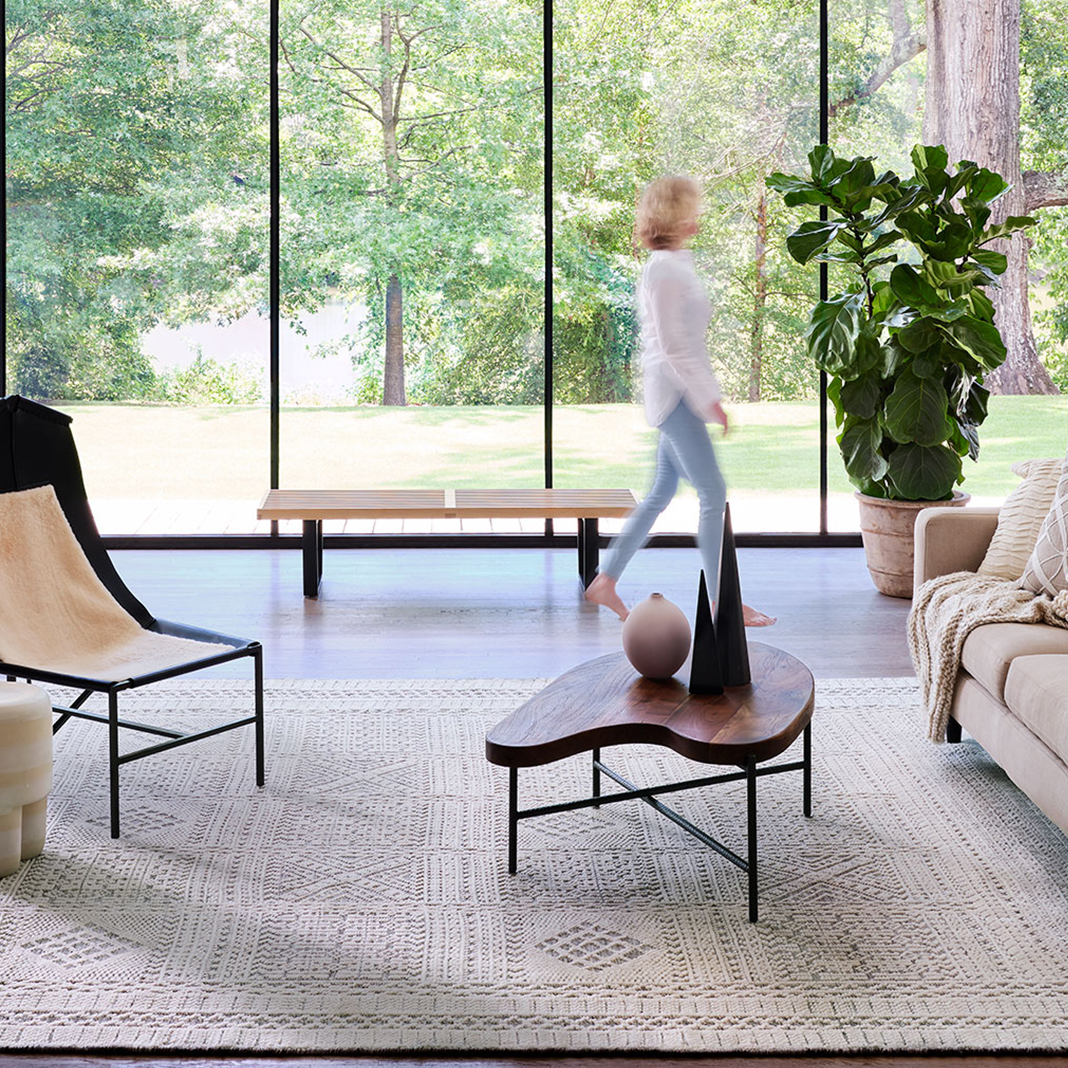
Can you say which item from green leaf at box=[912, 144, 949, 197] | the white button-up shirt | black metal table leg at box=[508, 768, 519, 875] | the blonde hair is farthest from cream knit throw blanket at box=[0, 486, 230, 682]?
green leaf at box=[912, 144, 949, 197]

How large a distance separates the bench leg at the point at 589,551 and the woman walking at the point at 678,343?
1176 mm

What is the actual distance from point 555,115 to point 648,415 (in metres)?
2.63

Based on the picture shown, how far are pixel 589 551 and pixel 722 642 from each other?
281 cm

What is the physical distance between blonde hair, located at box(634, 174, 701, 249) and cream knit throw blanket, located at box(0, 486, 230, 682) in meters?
1.93

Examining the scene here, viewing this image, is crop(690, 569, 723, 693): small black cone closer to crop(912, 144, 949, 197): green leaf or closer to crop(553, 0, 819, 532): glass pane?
crop(912, 144, 949, 197): green leaf

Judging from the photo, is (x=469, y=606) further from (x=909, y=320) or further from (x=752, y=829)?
(x=752, y=829)

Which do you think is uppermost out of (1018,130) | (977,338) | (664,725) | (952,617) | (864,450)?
(1018,130)

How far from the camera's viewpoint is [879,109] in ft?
21.4

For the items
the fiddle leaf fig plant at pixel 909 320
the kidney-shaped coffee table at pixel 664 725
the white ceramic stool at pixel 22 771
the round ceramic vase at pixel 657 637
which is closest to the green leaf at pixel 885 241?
the fiddle leaf fig plant at pixel 909 320

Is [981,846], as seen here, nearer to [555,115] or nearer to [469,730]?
[469,730]

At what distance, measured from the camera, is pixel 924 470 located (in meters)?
5.30

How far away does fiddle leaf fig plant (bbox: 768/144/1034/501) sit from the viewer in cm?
518

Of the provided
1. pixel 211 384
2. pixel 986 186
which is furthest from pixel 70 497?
pixel 986 186

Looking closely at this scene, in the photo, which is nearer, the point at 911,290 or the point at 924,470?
the point at 911,290
